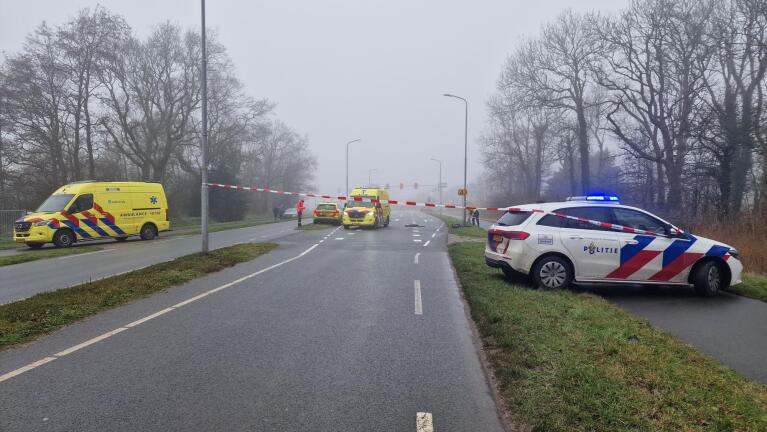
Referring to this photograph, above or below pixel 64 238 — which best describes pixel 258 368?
below

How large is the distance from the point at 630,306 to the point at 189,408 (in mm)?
6603

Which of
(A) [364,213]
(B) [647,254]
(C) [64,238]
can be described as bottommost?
(C) [64,238]

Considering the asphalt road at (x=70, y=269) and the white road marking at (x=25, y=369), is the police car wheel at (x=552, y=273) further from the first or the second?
the asphalt road at (x=70, y=269)

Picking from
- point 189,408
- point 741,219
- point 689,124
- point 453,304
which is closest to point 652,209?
point 689,124

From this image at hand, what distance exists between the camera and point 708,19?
1073 inches

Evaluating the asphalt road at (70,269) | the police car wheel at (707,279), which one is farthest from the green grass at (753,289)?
the asphalt road at (70,269)

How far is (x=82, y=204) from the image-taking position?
749 inches

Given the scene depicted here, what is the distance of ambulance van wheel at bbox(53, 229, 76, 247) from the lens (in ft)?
59.5

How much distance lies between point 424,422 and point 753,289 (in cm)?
793

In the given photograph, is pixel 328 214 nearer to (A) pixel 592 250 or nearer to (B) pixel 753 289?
(A) pixel 592 250

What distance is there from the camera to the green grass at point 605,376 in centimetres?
358

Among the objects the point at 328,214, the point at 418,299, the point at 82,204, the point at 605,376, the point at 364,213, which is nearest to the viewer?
the point at 605,376

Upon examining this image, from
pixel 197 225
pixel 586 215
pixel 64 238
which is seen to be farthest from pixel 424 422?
pixel 197 225

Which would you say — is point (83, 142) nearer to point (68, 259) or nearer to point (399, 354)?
point (68, 259)
